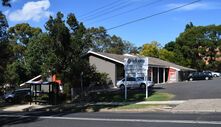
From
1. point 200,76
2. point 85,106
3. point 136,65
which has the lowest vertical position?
point 85,106

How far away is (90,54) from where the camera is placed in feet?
165

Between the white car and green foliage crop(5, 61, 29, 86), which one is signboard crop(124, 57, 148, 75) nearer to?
the white car

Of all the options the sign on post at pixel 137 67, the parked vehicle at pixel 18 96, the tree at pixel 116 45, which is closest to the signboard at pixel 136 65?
the sign on post at pixel 137 67

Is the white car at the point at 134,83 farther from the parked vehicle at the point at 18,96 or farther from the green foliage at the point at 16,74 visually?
the green foliage at the point at 16,74

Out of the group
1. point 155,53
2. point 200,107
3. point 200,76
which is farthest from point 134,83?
point 155,53

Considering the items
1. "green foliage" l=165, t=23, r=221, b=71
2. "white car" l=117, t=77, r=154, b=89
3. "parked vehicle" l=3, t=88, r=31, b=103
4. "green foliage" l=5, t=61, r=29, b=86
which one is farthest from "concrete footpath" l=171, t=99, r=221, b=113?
"green foliage" l=165, t=23, r=221, b=71

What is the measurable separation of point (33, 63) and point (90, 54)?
14.2 meters

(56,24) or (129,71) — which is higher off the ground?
(56,24)

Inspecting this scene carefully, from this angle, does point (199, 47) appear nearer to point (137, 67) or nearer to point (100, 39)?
point (100, 39)

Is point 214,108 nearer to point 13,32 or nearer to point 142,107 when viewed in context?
point 142,107

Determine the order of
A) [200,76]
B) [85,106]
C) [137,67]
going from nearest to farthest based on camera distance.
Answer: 1. [85,106]
2. [137,67]
3. [200,76]

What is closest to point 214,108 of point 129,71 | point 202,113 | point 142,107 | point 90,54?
point 202,113

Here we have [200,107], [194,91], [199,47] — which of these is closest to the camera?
[200,107]

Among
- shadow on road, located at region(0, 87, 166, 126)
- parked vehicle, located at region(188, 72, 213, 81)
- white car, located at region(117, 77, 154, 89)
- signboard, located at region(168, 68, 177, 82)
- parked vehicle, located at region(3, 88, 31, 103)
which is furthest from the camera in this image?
parked vehicle, located at region(188, 72, 213, 81)
